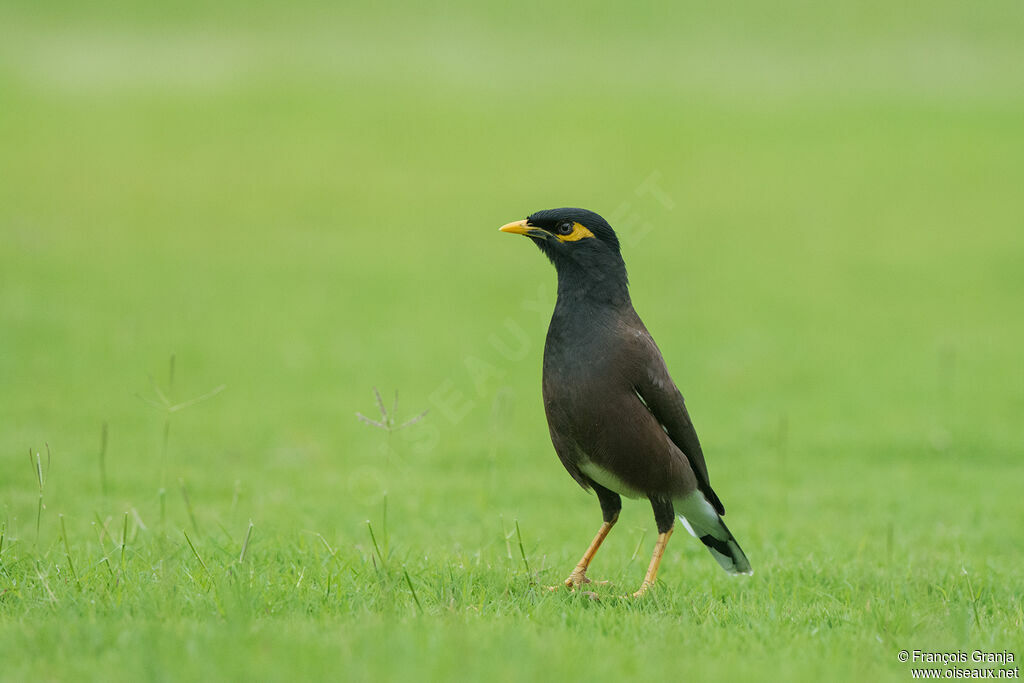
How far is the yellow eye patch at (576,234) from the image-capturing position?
19.0 ft

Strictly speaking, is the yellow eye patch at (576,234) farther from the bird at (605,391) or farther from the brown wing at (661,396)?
the brown wing at (661,396)

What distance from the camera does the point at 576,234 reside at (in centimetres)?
580

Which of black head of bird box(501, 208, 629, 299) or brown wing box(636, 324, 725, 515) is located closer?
brown wing box(636, 324, 725, 515)

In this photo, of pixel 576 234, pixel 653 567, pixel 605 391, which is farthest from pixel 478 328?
pixel 605 391

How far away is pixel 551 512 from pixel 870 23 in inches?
1279

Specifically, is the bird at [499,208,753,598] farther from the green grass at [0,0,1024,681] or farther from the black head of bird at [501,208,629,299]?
the green grass at [0,0,1024,681]

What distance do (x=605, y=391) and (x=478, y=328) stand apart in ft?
37.2

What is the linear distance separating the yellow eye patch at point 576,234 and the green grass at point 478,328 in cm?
122

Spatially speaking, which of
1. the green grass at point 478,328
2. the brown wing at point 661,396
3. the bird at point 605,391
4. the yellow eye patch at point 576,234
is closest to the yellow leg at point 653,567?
the bird at point 605,391

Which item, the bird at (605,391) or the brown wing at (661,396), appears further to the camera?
the brown wing at (661,396)

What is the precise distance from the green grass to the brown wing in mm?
791

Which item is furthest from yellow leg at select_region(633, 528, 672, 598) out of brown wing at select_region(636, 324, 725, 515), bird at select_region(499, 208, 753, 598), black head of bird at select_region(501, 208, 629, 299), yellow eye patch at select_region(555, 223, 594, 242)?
yellow eye patch at select_region(555, 223, 594, 242)

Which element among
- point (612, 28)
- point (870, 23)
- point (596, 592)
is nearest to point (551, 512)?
point (596, 592)

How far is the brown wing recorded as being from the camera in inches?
220
